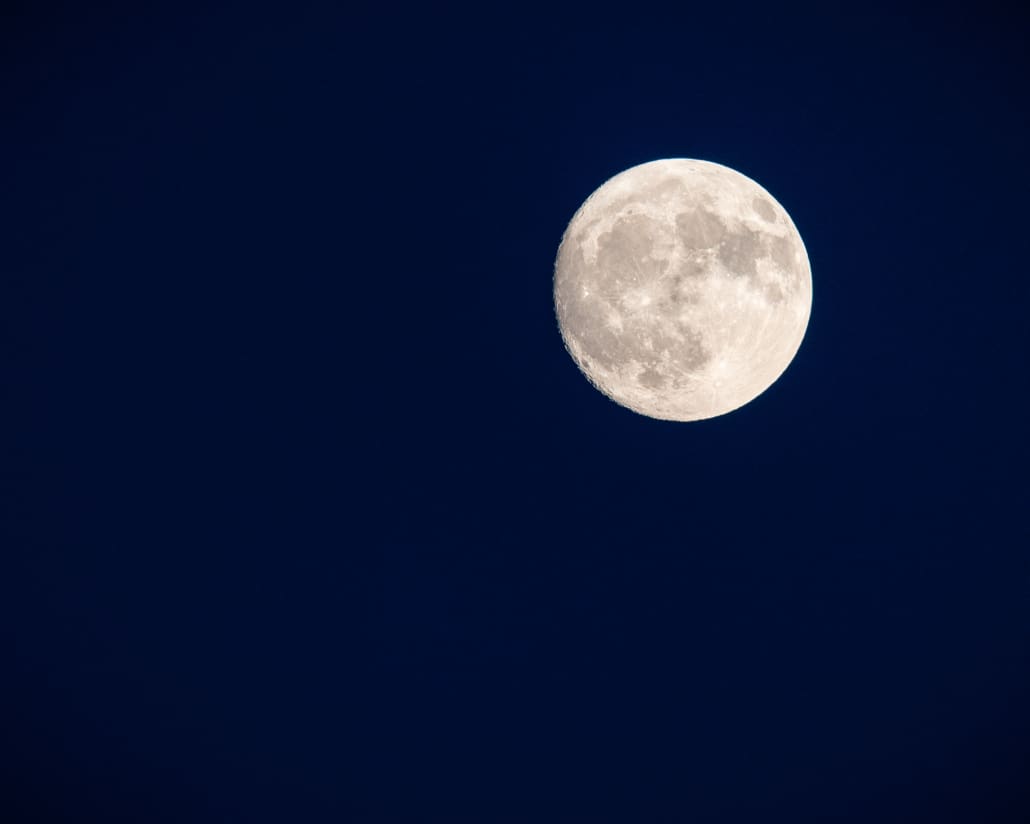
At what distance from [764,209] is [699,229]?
1.17m

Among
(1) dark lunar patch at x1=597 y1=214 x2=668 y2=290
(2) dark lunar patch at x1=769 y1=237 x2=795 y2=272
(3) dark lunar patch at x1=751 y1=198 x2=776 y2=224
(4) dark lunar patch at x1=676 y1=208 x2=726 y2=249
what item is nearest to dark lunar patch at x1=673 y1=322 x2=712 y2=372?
(1) dark lunar patch at x1=597 y1=214 x2=668 y2=290

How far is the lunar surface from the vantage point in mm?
7910

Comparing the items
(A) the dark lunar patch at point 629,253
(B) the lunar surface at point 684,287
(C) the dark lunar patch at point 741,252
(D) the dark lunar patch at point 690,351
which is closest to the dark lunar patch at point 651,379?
(B) the lunar surface at point 684,287

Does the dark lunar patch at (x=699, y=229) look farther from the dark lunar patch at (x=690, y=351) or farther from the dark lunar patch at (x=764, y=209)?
the dark lunar patch at (x=690, y=351)

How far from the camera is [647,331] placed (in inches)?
320

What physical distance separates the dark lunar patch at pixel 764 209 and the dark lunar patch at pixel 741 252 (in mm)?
444

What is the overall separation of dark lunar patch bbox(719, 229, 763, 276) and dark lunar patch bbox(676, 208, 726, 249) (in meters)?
0.13

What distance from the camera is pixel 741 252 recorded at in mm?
8008

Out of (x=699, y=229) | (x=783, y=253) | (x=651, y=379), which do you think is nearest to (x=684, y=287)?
(x=699, y=229)

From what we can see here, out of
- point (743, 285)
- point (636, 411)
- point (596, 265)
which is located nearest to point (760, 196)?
point (743, 285)

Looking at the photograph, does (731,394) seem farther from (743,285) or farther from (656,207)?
(656,207)

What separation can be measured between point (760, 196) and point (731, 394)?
96.5 inches

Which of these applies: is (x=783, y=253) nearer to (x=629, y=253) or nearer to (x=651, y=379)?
(x=629, y=253)

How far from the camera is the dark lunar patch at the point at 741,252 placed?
26.0 ft
